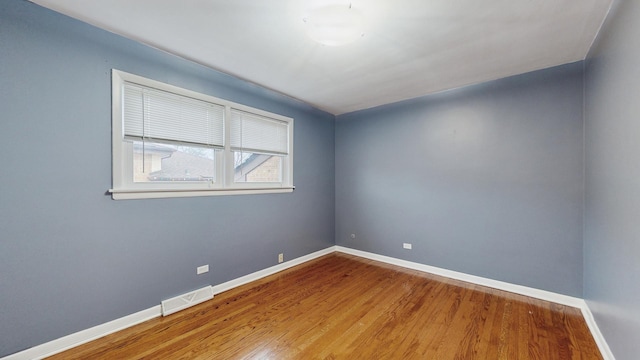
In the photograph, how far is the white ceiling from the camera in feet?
5.65

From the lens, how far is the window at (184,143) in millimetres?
2195

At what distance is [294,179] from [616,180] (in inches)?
129

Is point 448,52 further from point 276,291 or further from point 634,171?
point 276,291

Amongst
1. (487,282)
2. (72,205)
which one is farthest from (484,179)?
(72,205)

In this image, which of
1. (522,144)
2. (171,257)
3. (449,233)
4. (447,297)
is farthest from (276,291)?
(522,144)

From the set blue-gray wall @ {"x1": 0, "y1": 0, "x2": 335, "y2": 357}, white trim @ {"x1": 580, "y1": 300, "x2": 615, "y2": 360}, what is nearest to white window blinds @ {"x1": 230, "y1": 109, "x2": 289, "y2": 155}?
blue-gray wall @ {"x1": 0, "y1": 0, "x2": 335, "y2": 357}

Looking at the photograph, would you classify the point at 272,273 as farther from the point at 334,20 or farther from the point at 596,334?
the point at 596,334

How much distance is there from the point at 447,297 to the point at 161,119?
3.67 meters

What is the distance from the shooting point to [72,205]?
6.22 ft

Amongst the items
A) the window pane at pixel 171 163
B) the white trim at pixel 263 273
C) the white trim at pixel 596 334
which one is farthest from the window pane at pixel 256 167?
the white trim at pixel 596 334

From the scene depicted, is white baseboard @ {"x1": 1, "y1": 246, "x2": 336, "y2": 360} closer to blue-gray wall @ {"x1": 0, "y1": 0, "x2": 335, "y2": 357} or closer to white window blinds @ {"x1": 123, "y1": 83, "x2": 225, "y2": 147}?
blue-gray wall @ {"x1": 0, "y1": 0, "x2": 335, "y2": 357}

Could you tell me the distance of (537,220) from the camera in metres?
2.72

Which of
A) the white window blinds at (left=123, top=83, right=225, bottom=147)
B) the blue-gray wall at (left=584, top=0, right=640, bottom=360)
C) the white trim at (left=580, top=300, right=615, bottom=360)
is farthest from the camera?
the white window blinds at (left=123, top=83, right=225, bottom=147)

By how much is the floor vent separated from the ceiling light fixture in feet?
9.21
